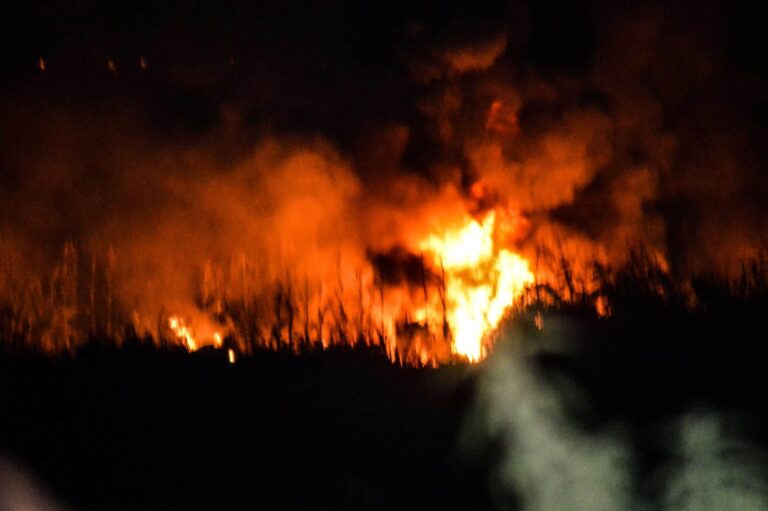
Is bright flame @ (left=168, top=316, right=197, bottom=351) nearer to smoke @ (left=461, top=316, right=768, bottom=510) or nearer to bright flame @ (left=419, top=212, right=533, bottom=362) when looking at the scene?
bright flame @ (left=419, top=212, right=533, bottom=362)

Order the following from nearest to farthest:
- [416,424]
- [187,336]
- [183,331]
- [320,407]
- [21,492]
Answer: [21,492] < [416,424] < [320,407] < [187,336] < [183,331]

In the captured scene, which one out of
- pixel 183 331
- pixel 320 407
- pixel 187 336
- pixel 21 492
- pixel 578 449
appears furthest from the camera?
pixel 183 331

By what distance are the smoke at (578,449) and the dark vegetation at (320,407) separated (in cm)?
17

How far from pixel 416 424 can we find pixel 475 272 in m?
3.70

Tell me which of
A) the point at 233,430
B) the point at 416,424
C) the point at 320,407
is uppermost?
the point at 320,407

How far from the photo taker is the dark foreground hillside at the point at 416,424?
12750 mm

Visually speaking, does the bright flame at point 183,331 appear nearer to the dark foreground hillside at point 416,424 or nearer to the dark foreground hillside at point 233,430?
the dark foreground hillside at point 416,424

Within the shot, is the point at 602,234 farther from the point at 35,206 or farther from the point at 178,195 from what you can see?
Answer: the point at 35,206

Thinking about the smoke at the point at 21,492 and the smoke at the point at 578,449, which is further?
the smoke at the point at 578,449

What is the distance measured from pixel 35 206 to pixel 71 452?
179 inches

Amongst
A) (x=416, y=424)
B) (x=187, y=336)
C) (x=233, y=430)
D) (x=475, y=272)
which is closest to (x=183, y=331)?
(x=187, y=336)

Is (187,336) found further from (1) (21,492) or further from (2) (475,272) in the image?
(2) (475,272)

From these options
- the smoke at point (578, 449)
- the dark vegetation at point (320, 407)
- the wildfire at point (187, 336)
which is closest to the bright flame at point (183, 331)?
the wildfire at point (187, 336)

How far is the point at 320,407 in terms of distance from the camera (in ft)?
45.2
